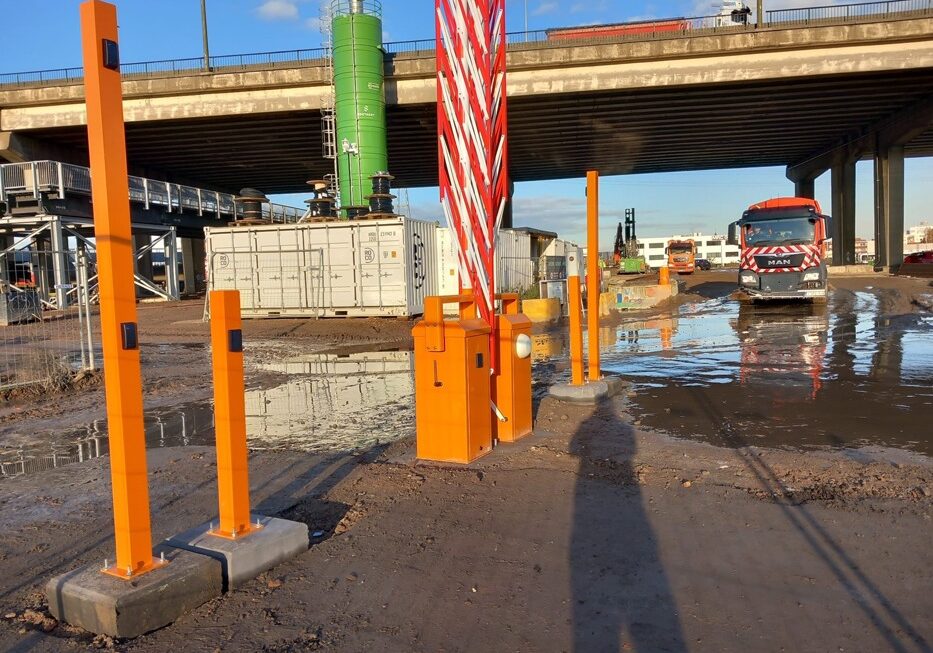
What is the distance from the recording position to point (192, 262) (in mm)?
57094

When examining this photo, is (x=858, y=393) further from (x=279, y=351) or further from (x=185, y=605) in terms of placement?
(x=279, y=351)

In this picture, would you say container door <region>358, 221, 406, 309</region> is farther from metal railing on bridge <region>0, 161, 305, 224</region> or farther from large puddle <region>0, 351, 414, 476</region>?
large puddle <region>0, 351, 414, 476</region>

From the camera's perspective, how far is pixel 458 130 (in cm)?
637

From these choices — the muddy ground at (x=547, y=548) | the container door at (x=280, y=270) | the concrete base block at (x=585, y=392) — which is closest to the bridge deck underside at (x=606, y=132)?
the container door at (x=280, y=270)

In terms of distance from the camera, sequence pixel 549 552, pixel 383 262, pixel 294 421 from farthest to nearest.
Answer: pixel 383 262 → pixel 294 421 → pixel 549 552

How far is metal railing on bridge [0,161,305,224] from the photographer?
89.6ft

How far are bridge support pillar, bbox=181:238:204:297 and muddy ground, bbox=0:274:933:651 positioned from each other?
5221 centimetres

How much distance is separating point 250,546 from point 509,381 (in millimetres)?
3331

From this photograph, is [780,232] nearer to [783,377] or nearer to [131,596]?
[783,377]

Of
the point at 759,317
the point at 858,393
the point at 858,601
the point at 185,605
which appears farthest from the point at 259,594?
the point at 759,317

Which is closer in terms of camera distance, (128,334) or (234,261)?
(128,334)

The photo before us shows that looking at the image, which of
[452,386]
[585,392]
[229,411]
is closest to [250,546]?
[229,411]

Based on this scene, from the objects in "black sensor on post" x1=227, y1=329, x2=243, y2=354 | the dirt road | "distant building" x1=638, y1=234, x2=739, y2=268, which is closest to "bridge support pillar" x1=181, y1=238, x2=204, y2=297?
the dirt road

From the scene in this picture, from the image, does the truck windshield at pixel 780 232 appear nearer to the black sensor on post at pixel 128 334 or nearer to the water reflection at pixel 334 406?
the water reflection at pixel 334 406
